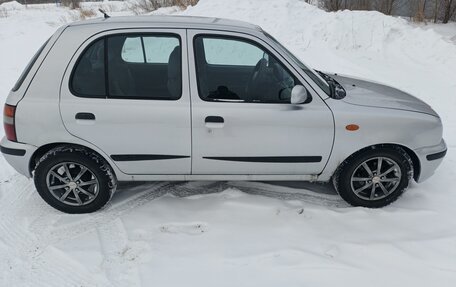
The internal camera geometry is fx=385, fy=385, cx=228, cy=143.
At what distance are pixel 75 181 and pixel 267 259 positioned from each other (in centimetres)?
189

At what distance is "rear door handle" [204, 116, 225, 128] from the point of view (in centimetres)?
334

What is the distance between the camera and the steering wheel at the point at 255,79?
11.2 ft

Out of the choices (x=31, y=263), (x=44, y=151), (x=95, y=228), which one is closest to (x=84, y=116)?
(x=44, y=151)

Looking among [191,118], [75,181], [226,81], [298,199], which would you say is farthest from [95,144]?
[298,199]

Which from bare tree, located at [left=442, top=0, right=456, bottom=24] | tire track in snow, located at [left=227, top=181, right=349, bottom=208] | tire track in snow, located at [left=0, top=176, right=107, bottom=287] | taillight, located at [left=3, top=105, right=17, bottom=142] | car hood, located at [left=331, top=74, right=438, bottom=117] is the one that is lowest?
tire track in snow, located at [left=0, top=176, right=107, bottom=287]

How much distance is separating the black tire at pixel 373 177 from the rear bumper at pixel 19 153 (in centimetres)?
283

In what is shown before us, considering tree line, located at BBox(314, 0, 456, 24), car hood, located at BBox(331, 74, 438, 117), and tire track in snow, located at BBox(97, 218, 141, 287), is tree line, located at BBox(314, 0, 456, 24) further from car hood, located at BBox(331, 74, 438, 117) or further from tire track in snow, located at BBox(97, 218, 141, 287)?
tire track in snow, located at BBox(97, 218, 141, 287)

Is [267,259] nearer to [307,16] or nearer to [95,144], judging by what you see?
[95,144]

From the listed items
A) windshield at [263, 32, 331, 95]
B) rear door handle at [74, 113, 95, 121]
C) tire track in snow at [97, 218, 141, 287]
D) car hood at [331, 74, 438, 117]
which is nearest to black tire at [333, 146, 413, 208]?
car hood at [331, 74, 438, 117]

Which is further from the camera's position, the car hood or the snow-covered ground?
the car hood

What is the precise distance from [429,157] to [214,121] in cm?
206

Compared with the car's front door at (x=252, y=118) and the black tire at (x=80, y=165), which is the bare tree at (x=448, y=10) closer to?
the car's front door at (x=252, y=118)

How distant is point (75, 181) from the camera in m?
3.58

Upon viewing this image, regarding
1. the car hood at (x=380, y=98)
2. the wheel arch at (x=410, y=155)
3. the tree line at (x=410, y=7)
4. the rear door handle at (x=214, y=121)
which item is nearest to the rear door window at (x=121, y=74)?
the rear door handle at (x=214, y=121)
